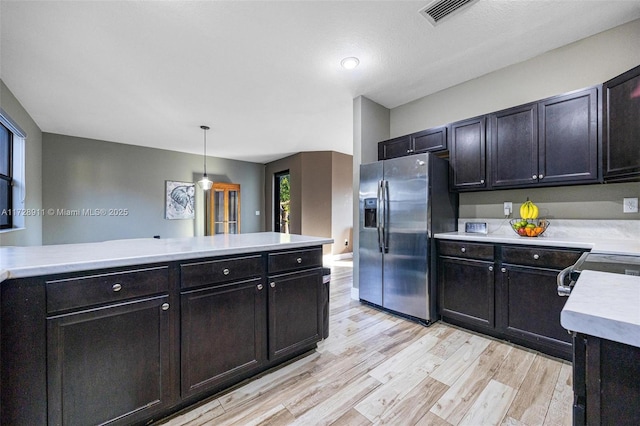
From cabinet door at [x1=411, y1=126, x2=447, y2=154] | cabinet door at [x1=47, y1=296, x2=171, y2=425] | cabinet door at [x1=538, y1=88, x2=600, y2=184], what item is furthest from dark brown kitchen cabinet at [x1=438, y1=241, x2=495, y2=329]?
cabinet door at [x1=47, y1=296, x2=171, y2=425]

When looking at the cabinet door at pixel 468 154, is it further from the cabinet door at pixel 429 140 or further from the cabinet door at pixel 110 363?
the cabinet door at pixel 110 363

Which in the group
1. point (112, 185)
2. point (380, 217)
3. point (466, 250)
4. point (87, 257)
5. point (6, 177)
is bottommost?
point (466, 250)

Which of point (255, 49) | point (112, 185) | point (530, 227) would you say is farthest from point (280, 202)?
point (530, 227)

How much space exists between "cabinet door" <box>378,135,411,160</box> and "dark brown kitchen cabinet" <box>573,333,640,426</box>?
9.70 feet

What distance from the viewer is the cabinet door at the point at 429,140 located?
2.94m

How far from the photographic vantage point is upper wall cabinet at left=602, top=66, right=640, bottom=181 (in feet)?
5.72

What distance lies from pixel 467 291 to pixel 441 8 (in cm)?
239

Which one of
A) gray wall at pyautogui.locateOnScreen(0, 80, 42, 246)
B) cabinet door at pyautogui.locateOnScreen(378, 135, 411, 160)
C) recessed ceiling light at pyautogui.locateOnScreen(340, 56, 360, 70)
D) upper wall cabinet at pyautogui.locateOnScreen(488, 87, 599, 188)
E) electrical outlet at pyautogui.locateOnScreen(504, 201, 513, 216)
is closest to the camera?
upper wall cabinet at pyautogui.locateOnScreen(488, 87, 599, 188)

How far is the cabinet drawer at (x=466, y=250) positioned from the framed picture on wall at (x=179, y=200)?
5973 mm

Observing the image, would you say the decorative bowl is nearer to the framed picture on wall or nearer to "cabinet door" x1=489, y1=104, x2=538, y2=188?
"cabinet door" x1=489, y1=104, x2=538, y2=188

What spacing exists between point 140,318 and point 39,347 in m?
0.36

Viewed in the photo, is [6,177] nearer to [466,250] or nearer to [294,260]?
[294,260]

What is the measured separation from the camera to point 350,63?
2596 millimetres

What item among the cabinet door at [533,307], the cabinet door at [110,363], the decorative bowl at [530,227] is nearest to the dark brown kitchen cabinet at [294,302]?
the cabinet door at [110,363]
